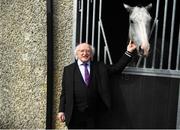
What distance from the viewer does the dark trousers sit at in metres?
4.54

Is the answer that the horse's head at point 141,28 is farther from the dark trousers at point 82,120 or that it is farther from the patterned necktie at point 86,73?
the dark trousers at point 82,120

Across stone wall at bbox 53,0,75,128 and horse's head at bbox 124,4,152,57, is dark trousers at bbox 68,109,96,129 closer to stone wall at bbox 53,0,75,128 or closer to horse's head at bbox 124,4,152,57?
stone wall at bbox 53,0,75,128

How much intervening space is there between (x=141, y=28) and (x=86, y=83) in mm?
871

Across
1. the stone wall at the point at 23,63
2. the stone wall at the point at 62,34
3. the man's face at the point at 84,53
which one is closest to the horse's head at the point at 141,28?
the man's face at the point at 84,53

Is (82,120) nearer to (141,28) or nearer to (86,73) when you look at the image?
(86,73)

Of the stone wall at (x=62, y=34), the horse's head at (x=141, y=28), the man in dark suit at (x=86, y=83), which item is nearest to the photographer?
the horse's head at (x=141, y=28)

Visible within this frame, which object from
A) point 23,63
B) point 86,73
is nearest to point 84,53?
point 86,73

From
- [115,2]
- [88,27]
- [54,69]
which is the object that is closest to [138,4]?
[115,2]

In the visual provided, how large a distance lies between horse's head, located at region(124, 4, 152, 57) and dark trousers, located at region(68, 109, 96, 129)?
923 mm

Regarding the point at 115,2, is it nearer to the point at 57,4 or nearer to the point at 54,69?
the point at 57,4

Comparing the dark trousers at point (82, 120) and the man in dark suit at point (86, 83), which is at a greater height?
the man in dark suit at point (86, 83)

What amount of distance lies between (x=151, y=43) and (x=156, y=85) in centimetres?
52

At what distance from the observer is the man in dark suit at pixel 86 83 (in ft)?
14.6

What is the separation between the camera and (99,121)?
4.99 metres
